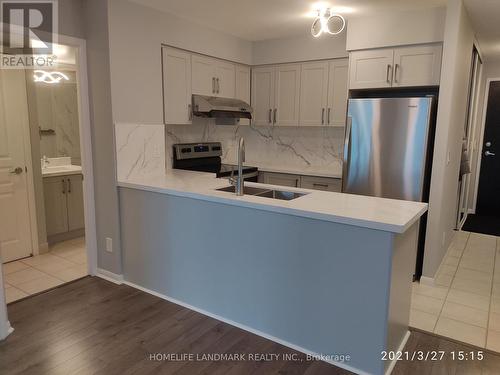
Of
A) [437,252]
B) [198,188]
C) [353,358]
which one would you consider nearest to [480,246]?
[437,252]

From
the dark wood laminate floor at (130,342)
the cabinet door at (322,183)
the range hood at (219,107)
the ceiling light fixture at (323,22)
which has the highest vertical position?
the ceiling light fixture at (323,22)

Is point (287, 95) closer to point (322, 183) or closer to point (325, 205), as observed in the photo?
point (322, 183)

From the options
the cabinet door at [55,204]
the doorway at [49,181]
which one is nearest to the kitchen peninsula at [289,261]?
the doorway at [49,181]

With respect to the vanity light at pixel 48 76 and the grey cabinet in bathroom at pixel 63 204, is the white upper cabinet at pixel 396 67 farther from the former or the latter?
the vanity light at pixel 48 76

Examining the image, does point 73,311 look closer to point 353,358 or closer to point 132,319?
point 132,319

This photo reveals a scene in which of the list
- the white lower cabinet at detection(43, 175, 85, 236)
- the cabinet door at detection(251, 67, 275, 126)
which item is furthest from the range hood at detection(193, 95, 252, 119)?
the white lower cabinet at detection(43, 175, 85, 236)

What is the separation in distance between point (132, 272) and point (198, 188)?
1.04 m

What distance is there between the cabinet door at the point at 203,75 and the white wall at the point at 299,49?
0.74m

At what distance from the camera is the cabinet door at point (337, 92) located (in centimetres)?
394

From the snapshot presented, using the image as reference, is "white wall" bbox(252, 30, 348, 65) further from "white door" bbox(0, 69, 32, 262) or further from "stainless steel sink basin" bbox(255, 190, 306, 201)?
"white door" bbox(0, 69, 32, 262)

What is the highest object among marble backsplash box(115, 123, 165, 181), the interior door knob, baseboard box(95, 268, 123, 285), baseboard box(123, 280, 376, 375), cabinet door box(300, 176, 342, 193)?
marble backsplash box(115, 123, 165, 181)

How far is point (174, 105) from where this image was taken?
140 inches

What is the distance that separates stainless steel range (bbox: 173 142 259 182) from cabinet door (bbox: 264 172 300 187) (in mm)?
142

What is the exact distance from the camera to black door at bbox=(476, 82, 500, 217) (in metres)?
5.48
